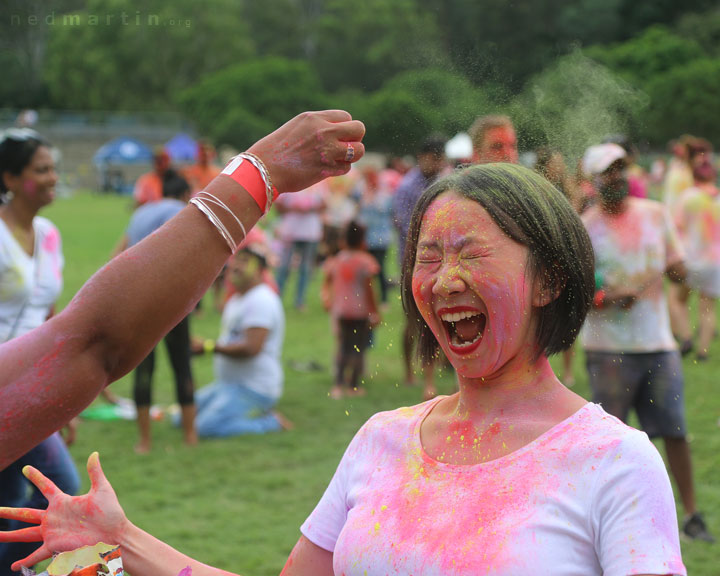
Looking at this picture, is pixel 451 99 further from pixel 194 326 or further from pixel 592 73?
pixel 194 326

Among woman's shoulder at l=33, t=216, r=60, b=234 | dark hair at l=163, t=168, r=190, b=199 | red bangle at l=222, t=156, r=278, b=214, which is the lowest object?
dark hair at l=163, t=168, r=190, b=199

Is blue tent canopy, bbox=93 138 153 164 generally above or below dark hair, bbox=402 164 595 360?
below

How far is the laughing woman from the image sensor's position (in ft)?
4.90

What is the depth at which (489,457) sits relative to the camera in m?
1.66

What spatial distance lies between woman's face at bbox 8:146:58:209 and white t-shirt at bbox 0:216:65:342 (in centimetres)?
14

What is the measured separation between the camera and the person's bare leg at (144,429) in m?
6.59

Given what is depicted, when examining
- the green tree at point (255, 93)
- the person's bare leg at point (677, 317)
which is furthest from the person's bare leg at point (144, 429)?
the green tree at point (255, 93)

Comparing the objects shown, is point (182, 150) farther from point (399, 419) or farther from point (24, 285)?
point (399, 419)

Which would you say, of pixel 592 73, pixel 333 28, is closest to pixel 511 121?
pixel 592 73

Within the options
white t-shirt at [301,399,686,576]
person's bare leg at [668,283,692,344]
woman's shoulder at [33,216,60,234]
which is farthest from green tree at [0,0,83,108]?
white t-shirt at [301,399,686,576]

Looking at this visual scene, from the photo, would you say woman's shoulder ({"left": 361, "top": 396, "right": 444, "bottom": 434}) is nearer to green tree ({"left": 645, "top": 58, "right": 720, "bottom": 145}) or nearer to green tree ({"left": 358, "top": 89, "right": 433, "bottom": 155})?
green tree ({"left": 358, "top": 89, "right": 433, "bottom": 155})

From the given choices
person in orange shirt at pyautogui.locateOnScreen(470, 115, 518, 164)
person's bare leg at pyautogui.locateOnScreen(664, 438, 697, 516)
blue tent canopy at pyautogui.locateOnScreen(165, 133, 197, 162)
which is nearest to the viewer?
person in orange shirt at pyautogui.locateOnScreen(470, 115, 518, 164)

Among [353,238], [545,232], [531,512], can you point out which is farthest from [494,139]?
[353,238]

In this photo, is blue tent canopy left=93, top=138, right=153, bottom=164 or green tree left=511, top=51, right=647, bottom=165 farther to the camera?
blue tent canopy left=93, top=138, right=153, bottom=164
